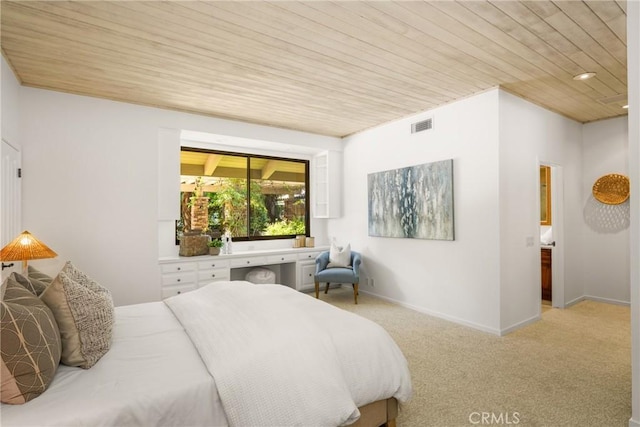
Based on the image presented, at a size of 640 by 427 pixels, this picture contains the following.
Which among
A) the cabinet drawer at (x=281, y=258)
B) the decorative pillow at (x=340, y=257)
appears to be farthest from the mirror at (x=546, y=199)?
the cabinet drawer at (x=281, y=258)

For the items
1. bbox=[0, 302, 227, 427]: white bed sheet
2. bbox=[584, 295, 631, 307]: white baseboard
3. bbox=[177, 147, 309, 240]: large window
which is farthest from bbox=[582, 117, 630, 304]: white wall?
bbox=[0, 302, 227, 427]: white bed sheet

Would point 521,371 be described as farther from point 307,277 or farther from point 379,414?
point 307,277

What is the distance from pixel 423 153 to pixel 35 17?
13.2ft

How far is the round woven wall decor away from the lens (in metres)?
4.65

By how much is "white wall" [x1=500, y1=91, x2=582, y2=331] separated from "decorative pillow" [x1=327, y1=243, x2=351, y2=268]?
2211mm

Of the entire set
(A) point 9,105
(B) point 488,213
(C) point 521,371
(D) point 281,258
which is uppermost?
(A) point 9,105

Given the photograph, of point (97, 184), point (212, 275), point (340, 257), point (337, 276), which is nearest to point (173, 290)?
point (212, 275)

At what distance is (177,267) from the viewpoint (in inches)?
166

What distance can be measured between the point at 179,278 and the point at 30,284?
241 cm

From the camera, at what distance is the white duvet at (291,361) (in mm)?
1544

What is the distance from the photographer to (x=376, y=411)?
6.31 ft

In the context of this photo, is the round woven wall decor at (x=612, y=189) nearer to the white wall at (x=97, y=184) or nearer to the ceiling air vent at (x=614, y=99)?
the ceiling air vent at (x=614, y=99)

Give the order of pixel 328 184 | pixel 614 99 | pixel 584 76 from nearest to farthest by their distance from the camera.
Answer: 1. pixel 584 76
2. pixel 614 99
3. pixel 328 184

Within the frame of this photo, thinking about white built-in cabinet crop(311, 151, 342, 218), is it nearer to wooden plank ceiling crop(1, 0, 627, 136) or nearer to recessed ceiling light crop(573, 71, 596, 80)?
wooden plank ceiling crop(1, 0, 627, 136)
